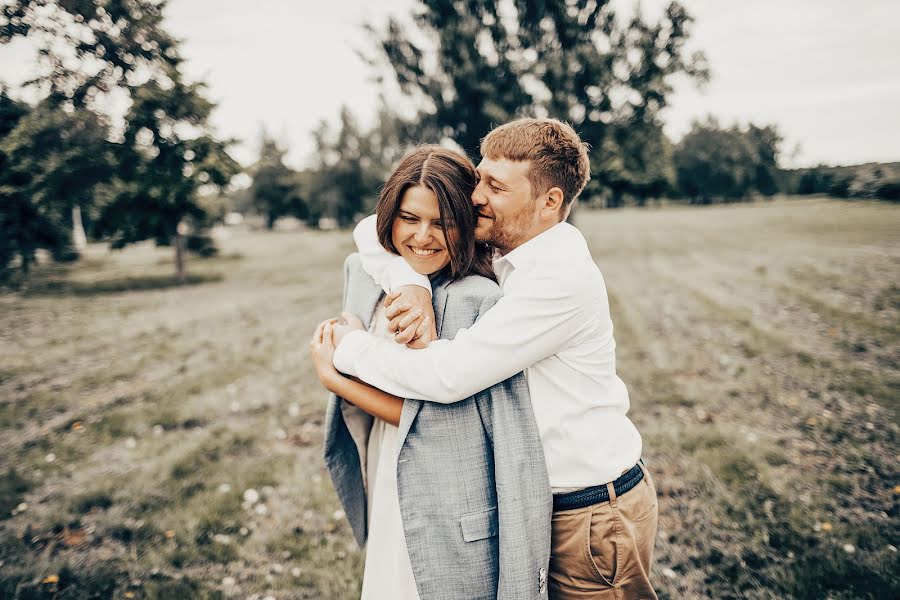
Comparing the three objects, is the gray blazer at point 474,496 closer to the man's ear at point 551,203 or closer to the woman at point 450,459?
the woman at point 450,459

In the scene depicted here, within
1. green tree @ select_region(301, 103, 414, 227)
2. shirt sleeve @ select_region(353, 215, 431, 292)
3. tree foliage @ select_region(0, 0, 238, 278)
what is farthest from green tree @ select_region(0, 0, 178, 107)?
green tree @ select_region(301, 103, 414, 227)

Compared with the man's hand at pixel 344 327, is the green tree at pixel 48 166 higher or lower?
higher

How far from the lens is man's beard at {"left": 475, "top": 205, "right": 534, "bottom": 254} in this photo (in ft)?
6.67

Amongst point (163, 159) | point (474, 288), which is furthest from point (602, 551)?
point (163, 159)

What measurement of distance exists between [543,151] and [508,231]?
357mm

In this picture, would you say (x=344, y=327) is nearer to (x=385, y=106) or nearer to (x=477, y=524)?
(x=477, y=524)

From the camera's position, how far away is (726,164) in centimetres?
6962

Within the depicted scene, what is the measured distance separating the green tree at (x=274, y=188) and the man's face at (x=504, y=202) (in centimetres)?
6258

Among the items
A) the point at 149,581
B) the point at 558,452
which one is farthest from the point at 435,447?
the point at 149,581

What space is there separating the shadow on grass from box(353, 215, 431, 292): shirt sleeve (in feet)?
60.6

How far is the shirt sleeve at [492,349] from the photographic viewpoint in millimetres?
1615

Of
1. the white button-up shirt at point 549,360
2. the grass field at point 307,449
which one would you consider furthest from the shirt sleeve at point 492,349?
the grass field at point 307,449

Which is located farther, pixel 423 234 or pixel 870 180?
pixel 870 180

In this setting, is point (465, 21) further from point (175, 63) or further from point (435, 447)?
point (435, 447)
